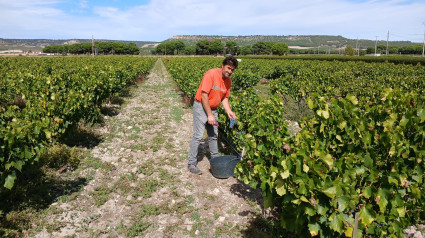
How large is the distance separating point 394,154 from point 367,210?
2.72 feet

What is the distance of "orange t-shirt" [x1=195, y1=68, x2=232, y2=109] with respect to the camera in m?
4.41

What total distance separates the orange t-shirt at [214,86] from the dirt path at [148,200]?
61.1 inches

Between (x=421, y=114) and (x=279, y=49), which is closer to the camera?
(x=421, y=114)

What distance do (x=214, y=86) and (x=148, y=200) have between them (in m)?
2.17

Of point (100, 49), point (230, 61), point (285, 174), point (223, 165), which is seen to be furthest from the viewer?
point (100, 49)

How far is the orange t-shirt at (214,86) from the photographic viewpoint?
4410mm

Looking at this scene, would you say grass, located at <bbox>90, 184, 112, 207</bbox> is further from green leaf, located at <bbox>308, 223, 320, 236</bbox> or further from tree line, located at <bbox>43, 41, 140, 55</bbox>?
tree line, located at <bbox>43, 41, 140, 55</bbox>

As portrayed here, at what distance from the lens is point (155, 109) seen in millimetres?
10906

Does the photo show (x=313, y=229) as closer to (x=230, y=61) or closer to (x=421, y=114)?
(x=421, y=114)

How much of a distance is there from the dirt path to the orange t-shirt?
61.1 inches

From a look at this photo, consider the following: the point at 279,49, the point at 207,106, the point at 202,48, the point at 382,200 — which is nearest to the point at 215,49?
the point at 202,48

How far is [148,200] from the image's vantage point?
4449 millimetres

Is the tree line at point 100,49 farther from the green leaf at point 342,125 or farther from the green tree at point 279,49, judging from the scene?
the green leaf at point 342,125

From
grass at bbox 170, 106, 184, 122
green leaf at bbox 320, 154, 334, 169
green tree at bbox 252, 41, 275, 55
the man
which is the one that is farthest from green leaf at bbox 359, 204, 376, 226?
green tree at bbox 252, 41, 275, 55
